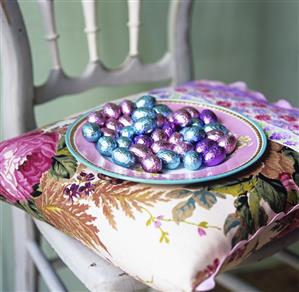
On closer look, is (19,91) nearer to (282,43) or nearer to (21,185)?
(21,185)

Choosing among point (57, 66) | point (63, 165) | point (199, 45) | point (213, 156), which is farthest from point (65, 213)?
point (199, 45)

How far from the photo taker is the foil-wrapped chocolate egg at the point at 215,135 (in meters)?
0.59

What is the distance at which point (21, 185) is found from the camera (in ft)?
1.95


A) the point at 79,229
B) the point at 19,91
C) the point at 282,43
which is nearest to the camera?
the point at 79,229

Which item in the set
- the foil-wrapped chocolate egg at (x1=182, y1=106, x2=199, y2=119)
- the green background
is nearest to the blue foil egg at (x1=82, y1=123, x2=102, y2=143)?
the foil-wrapped chocolate egg at (x1=182, y1=106, x2=199, y2=119)

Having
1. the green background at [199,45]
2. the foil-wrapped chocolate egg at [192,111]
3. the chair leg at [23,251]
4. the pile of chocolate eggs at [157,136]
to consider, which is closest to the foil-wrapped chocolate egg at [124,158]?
the pile of chocolate eggs at [157,136]

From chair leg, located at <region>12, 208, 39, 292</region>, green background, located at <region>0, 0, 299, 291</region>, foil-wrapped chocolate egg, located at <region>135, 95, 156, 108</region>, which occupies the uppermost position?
foil-wrapped chocolate egg, located at <region>135, 95, 156, 108</region>

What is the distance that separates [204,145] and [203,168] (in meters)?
0.02

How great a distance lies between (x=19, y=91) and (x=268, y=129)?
296 millimetres

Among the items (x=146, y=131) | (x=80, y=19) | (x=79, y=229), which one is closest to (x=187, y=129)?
(x=146, y=131)

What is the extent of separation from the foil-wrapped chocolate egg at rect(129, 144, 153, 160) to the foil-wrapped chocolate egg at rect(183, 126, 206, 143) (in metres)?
0.04

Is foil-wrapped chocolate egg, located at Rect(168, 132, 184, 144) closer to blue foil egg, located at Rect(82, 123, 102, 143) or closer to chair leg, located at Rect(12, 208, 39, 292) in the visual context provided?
blue foil egg, located at Rect(82, 123, 102, 143)

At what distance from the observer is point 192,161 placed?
0.55 metres

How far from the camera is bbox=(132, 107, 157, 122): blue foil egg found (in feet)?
2.05
